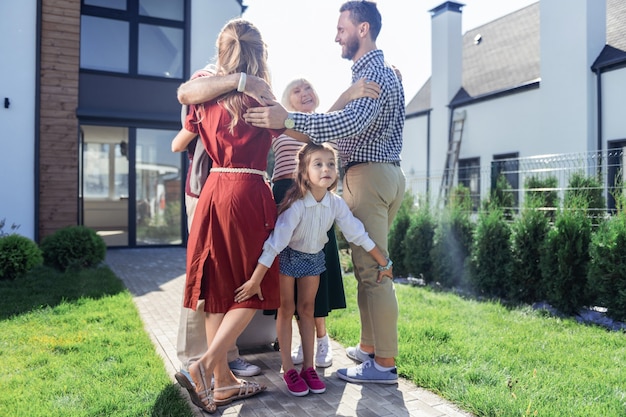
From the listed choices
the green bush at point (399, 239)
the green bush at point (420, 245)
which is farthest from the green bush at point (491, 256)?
the green bush at point (399, 239)

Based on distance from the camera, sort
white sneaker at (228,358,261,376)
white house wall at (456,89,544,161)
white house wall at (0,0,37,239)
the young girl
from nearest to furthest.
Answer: the young girl, white sneaker at (228,358,261,376), white house wall at (0,0,37,239), white house wall at (456,89,544,161)

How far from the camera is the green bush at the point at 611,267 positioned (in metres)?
4.65

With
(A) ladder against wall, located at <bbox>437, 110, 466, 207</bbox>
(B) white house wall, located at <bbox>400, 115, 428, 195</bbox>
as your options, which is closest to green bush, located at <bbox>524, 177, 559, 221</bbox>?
(A) ladder against wall, located at <bbox>437, 110, 466, 207</bbox>

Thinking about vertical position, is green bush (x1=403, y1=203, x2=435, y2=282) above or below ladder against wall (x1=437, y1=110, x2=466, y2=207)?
below

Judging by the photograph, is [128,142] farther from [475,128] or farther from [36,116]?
[475,128]

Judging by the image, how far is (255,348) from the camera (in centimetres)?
373

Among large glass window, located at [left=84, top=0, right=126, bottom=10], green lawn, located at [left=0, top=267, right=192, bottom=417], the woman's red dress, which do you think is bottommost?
green lawn, located at [left=0, top=267, right=192, bottom=417]

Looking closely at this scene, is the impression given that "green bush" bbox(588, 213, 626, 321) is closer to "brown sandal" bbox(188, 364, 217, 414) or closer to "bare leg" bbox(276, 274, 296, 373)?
"bare leg" bbox(276, 274, 296, 373)

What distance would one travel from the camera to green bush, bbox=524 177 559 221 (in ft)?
19.0

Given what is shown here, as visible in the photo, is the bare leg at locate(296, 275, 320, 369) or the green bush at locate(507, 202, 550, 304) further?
the green bush at locate(507, 202, 550, 304)

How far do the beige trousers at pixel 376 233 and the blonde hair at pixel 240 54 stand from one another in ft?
2.87

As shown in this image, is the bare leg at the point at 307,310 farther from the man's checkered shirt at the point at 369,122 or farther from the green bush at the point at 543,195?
the green bush at the point at 543,195

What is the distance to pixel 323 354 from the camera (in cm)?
336

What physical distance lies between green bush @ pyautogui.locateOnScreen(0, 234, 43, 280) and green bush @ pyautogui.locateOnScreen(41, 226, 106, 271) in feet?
2.00
